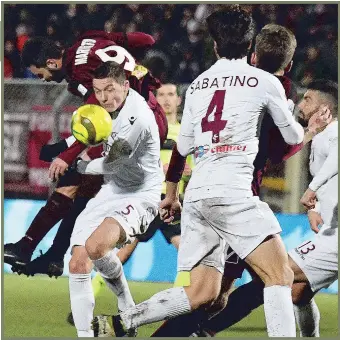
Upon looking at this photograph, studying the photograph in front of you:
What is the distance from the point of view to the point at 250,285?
6.09m

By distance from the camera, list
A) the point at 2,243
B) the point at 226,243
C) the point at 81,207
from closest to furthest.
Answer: the point at 226,243 < the point at 2,243 < the point at 81,207

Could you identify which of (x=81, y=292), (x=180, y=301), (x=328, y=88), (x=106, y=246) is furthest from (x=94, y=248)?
(x=328, y=88)

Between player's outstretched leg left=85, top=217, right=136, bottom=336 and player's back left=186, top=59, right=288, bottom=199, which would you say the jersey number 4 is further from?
player's outstretched leg left=85, top=217, right=136, bottom=336

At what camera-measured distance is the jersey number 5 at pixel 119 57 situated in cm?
659

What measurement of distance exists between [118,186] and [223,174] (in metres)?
1.21

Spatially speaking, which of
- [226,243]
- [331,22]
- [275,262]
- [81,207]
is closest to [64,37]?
[81,207]

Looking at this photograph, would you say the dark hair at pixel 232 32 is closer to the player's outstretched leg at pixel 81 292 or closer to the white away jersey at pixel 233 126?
the white away jersey at pixel 233 126

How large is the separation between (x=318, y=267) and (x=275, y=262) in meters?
0.74

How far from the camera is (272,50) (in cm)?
591

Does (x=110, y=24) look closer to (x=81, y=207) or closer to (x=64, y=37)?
(x=64, y=37)

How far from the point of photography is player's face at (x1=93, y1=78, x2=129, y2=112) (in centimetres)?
639

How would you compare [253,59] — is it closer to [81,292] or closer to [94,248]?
[94,248]

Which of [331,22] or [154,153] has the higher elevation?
[331,22]

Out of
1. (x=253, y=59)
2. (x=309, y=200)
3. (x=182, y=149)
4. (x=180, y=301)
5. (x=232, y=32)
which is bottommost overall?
(x=180, y=301)
